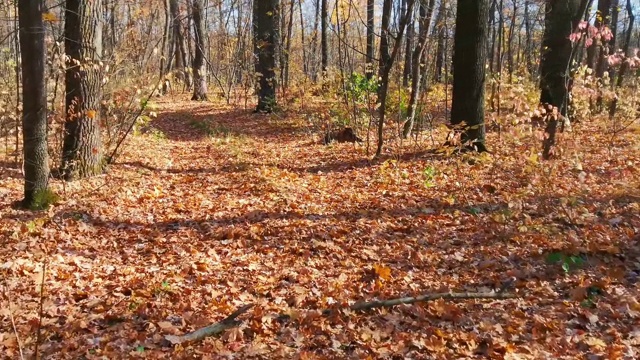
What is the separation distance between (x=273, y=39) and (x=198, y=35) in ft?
18.7

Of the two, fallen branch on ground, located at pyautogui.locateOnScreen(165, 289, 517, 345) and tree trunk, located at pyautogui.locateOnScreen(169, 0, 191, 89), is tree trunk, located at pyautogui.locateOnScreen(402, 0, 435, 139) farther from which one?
fallen branch on ground, located at pyautogui.locateOnScreen(165, 289, 517, 345)

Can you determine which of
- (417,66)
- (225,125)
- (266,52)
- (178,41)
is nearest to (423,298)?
(417,66)

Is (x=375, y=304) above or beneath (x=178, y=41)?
beneath

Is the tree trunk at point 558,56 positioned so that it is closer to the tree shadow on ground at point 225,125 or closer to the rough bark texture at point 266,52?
the tree shadow on ground at point 225,125

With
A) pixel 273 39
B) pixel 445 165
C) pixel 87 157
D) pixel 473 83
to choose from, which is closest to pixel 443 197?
pixel 445 165

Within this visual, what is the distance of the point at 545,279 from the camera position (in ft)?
17.5

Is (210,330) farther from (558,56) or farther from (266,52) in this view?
(266,52)

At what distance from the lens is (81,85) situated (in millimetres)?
8109

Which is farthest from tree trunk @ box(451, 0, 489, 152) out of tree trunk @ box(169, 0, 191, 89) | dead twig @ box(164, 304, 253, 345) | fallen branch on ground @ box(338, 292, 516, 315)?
tree trunk @ box(169, 0, 191, 89)

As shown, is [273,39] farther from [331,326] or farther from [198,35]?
[331,326]

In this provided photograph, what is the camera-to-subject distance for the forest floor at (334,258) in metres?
4.29

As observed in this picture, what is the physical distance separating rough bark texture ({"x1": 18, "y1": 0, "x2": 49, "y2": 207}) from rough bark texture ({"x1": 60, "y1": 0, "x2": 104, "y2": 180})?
1071mm

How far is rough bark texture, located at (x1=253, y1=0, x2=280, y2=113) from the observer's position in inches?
673

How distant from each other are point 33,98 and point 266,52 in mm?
11249
